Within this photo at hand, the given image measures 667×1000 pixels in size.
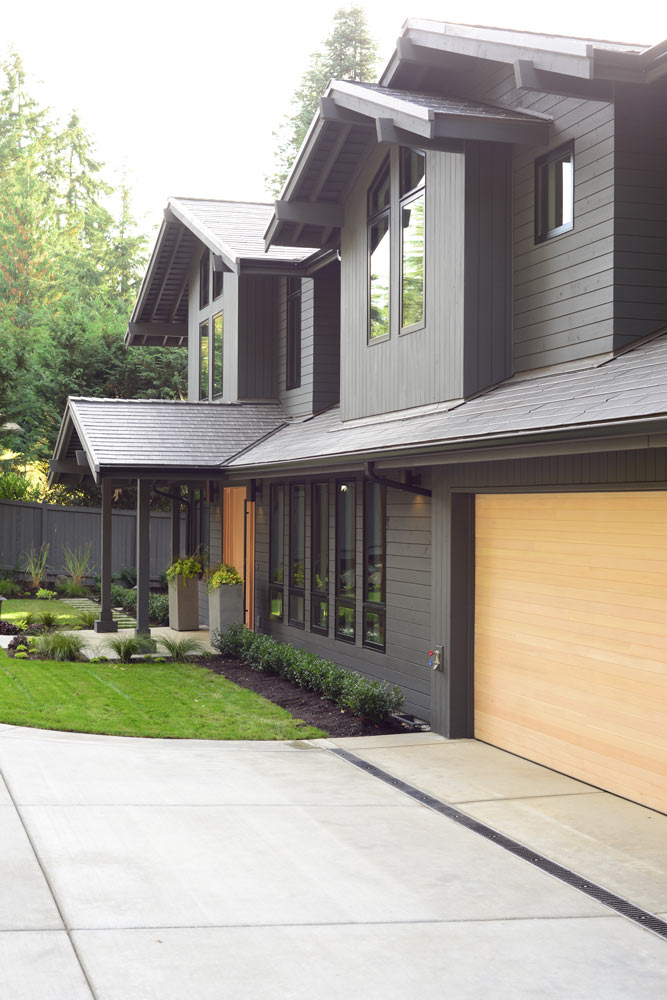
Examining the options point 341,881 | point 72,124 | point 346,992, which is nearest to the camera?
point 346,992

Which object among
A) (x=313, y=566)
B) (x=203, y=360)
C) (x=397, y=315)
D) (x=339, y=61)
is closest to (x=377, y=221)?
(x=397, y=315)

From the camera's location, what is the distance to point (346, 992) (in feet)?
15.7

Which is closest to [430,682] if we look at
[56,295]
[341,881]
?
[341,881]

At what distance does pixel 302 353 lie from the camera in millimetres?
17422

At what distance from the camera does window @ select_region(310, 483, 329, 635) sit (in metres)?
13.9

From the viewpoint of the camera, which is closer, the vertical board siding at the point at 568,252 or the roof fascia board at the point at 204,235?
the vertical board siding at the point at 568,252

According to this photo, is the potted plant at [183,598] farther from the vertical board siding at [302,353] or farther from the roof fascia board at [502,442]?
the roof fascia board at [502,442]

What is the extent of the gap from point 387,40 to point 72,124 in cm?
1811

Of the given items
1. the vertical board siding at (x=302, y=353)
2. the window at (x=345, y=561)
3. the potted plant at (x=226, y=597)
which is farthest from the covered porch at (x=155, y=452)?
the window at (x=345, y=561)

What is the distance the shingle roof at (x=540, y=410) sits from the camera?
7.13 meters

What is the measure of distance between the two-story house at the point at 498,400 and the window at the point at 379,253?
0.11ft

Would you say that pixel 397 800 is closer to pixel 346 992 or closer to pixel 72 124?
pixel 346 992

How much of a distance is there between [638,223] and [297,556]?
23.9ft

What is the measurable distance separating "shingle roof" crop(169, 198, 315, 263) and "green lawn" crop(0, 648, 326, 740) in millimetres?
6251
